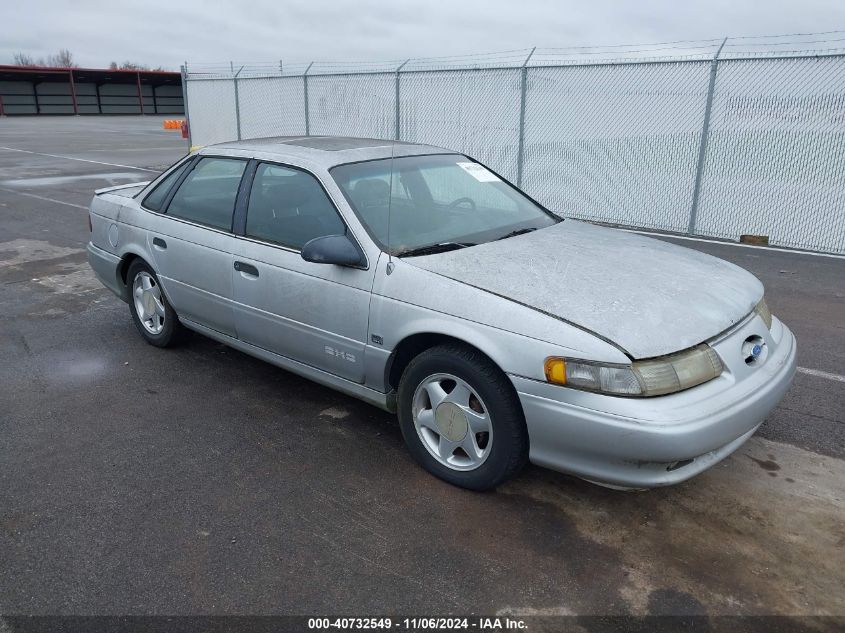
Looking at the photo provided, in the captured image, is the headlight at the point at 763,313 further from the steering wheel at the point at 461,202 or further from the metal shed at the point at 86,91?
the metal shed at the point at 86,91

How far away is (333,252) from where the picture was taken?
3436 millimetres

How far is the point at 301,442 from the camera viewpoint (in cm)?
379

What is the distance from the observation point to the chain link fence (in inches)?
370

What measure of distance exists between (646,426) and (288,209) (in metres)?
2.36

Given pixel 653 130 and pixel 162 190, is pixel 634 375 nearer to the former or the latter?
pixel 162 190

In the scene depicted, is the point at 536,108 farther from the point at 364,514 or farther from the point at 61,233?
the point at 364,514

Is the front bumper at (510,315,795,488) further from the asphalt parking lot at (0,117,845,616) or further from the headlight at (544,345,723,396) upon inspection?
the asphalt parking lot at (0,117,845,616)

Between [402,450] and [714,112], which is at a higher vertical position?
[714,112]

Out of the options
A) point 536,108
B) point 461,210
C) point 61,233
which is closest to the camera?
point 461,210

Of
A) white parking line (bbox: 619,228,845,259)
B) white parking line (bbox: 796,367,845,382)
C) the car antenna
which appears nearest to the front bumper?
the car antenna

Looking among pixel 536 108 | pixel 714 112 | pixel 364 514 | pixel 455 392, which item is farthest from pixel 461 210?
pixel 536 108

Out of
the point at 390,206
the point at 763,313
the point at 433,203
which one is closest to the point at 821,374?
the point at 763,313

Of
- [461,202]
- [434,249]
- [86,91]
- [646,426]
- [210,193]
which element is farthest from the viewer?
[86,91]

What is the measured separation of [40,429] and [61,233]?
6527 mm
